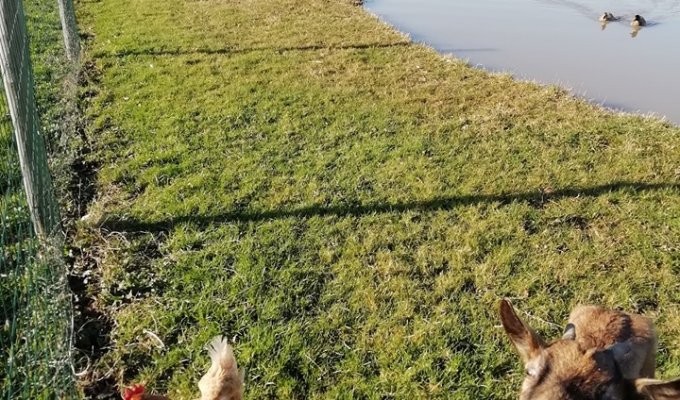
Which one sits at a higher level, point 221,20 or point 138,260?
point 221,20

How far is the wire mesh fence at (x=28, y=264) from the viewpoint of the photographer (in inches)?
142

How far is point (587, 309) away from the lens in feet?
12.3

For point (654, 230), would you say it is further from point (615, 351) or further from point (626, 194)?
point (615, 351)

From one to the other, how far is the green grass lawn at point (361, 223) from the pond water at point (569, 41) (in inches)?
55.6

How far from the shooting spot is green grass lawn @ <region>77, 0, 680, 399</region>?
4102mm

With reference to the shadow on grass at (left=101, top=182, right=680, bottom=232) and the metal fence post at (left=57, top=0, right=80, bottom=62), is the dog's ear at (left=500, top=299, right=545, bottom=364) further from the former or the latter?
the metal fence post at (left=57, top=0, right=80, bottom=62)

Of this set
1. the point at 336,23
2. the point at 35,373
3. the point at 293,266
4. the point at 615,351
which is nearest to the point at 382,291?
the point at 293,266

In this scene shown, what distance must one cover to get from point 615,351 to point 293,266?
2.55m

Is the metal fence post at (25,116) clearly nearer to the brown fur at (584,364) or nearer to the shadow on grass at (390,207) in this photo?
the shadow on grass at (390,207)

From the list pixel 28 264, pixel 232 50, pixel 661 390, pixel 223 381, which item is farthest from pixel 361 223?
pixel 232 50

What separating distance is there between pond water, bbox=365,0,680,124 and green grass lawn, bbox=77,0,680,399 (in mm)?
1411

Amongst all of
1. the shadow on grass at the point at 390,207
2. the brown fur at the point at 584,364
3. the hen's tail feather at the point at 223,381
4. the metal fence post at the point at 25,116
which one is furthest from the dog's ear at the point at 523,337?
the metal fence post at the point at 25,116

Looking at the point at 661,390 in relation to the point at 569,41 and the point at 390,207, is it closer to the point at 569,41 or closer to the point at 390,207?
the point at 390,207

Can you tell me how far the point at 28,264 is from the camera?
3889mm
